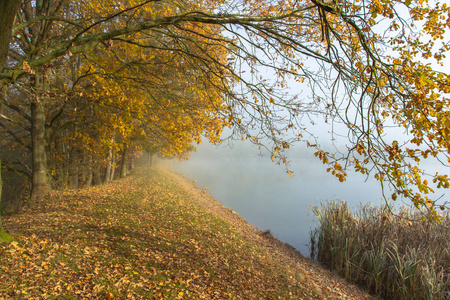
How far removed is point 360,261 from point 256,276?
399 centimetres

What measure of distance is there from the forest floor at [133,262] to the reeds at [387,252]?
0.71 metres

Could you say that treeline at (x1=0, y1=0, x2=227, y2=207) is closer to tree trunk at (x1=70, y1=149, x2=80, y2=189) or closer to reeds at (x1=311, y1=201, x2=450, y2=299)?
tree trunk at (x1=70, y1=149, x2=80, y2=189)

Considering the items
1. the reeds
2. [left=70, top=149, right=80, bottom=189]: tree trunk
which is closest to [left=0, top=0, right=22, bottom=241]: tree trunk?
the reeds

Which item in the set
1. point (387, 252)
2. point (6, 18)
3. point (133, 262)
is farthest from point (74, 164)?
point (387, 252)

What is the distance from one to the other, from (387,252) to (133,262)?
6637 mm

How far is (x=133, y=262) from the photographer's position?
4527 mm

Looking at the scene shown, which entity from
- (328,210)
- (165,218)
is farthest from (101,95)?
(328,210)

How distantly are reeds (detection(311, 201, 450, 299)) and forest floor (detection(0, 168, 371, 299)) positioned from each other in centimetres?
71

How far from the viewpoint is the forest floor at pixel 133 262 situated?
3643 millimetres

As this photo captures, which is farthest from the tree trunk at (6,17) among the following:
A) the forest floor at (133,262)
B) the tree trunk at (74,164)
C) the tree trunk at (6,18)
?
the tree trunk at (74,164)

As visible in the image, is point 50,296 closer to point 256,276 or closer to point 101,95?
point 256,276

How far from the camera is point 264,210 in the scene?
18.8 m

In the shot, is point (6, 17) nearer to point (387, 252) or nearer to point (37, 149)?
point (37, 149)

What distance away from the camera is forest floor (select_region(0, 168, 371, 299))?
3.64 m
